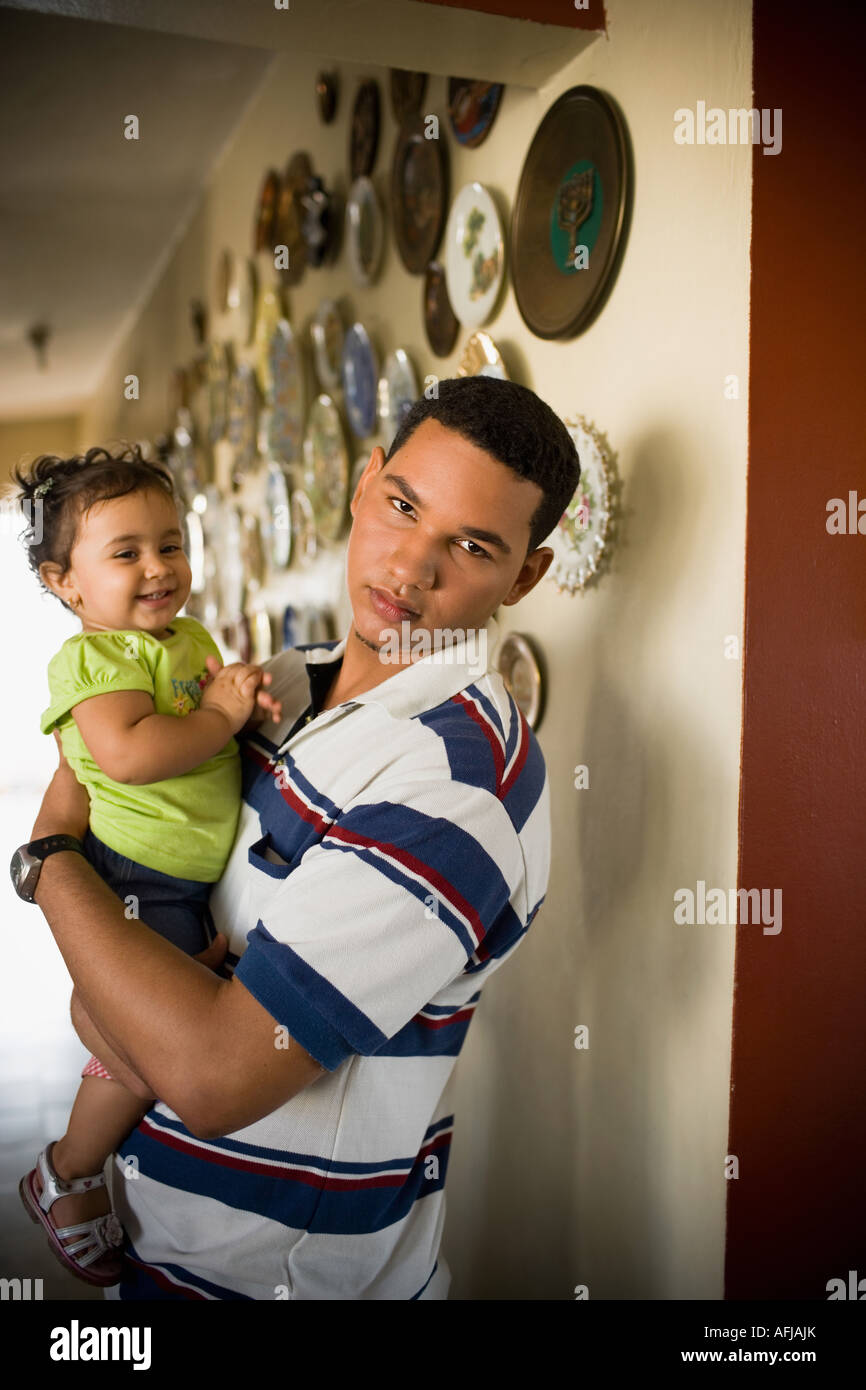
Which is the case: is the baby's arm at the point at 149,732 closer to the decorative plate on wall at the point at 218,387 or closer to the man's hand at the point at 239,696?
the man's hand at the point at 239,696

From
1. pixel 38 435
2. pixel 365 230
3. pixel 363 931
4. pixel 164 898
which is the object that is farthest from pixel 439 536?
pixel 38 435

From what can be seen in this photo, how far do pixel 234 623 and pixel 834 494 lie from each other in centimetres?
358

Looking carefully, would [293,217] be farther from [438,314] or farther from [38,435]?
[38,435]

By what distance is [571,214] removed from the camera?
1.79 metres

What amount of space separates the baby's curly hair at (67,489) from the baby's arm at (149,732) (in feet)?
0.98

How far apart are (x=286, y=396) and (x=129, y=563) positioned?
226 centimetres

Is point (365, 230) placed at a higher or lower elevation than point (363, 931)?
higher

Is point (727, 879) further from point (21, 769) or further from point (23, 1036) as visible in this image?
point (21, 769)

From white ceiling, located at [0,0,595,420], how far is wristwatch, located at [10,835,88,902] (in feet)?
4.14

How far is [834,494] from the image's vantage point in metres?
1.37

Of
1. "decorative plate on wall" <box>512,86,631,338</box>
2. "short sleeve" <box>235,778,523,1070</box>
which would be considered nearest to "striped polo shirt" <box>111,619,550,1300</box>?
"short sleeve" <box>235,778,523,1070</box>

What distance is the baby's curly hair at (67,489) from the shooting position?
60.5 inches
